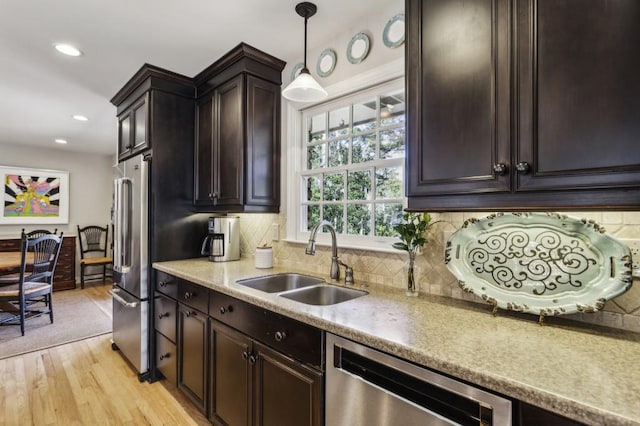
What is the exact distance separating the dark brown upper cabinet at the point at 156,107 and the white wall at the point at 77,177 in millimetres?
4031

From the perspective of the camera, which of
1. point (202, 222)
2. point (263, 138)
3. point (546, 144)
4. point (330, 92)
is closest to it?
point (546, 144)

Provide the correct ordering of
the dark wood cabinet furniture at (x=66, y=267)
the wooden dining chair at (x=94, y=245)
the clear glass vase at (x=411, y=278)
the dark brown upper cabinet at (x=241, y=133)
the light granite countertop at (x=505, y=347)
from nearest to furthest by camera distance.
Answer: the light granite countertop at (x=505, y=347)
the clear glass vase at (x=411, y=278)
the dark brown upper cabinet at (x=241, y=133)
the dark wood cabinet furniture at (x=66, y=267)
the wooden dining chair at (x=94, y=245)

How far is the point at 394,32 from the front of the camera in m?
1.83

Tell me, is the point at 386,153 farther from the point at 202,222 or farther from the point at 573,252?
the point at 202,222

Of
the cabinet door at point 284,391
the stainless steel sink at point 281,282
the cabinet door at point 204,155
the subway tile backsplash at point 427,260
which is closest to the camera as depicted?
the subway tile backsplash at point 427,260

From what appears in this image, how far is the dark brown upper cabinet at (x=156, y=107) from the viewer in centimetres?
253

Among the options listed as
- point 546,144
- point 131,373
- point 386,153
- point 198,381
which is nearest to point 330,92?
point 386,153

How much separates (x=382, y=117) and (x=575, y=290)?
1325 millimetres

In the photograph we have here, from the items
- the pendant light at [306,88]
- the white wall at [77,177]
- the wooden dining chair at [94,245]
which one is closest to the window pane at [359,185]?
the pendant light at [306,88]

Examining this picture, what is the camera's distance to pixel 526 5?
41.2 inches

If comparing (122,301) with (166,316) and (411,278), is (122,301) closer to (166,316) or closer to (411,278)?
(166,316)

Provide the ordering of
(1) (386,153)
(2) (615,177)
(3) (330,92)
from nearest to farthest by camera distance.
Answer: (2) (615,177) < (1) (386,153) < (3) (330,92)

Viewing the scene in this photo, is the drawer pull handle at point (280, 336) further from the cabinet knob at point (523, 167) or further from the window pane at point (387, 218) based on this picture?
the cabinet knob at point (523, 167)

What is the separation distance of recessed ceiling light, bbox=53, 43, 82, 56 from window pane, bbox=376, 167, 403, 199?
2.35m
